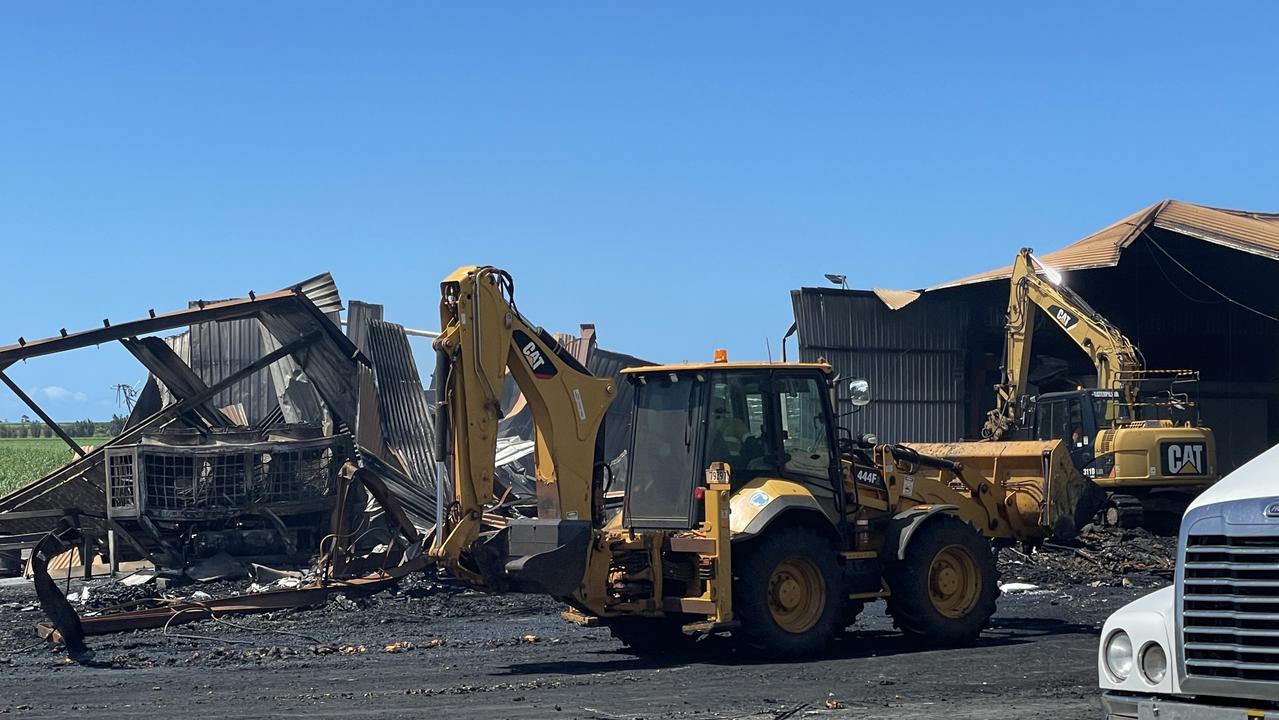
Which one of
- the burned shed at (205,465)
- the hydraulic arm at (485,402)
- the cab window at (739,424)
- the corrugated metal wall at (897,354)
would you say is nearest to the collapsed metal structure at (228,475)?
the burned shed at (205,465)

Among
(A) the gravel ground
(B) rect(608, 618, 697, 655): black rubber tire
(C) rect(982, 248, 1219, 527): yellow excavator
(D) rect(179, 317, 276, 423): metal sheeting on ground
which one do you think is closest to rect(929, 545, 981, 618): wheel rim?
(A) the gravel ground

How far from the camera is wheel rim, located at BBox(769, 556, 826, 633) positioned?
11.7 metres

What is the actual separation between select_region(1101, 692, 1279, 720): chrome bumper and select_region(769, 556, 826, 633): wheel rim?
5.57 meters

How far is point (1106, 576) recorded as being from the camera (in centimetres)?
1833

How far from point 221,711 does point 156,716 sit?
398mm

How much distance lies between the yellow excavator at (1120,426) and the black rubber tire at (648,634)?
1173cm

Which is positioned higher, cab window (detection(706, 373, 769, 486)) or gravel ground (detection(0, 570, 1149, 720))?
cab window (detection(706, 373, 769, 486))

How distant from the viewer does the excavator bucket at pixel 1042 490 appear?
1383 centimetres

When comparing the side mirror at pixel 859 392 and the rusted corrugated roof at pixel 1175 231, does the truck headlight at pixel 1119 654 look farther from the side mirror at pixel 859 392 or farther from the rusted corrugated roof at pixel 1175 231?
the rusted corrugated roof at pixel 1175 231

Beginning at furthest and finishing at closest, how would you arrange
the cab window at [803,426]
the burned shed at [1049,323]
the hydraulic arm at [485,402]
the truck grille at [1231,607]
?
the burned shed at [1049,323] < the cab window at [803,426] < the hydraulic arm at [485,402] < the truck grille at [1231,607]

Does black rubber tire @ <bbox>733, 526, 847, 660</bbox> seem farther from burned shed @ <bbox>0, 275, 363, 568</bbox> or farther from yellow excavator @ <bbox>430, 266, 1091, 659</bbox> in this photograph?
burned shed @ <bbox>0, 275, 363, 568</bbox>

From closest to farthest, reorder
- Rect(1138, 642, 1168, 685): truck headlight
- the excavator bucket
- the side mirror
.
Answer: Rect(1138, 642, 1168, 685): truck headlight, the side mirror, the excavator bucket

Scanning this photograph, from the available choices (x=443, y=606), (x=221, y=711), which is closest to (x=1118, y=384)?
(x=443, y=606)

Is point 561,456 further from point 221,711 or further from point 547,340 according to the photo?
point 221,711
